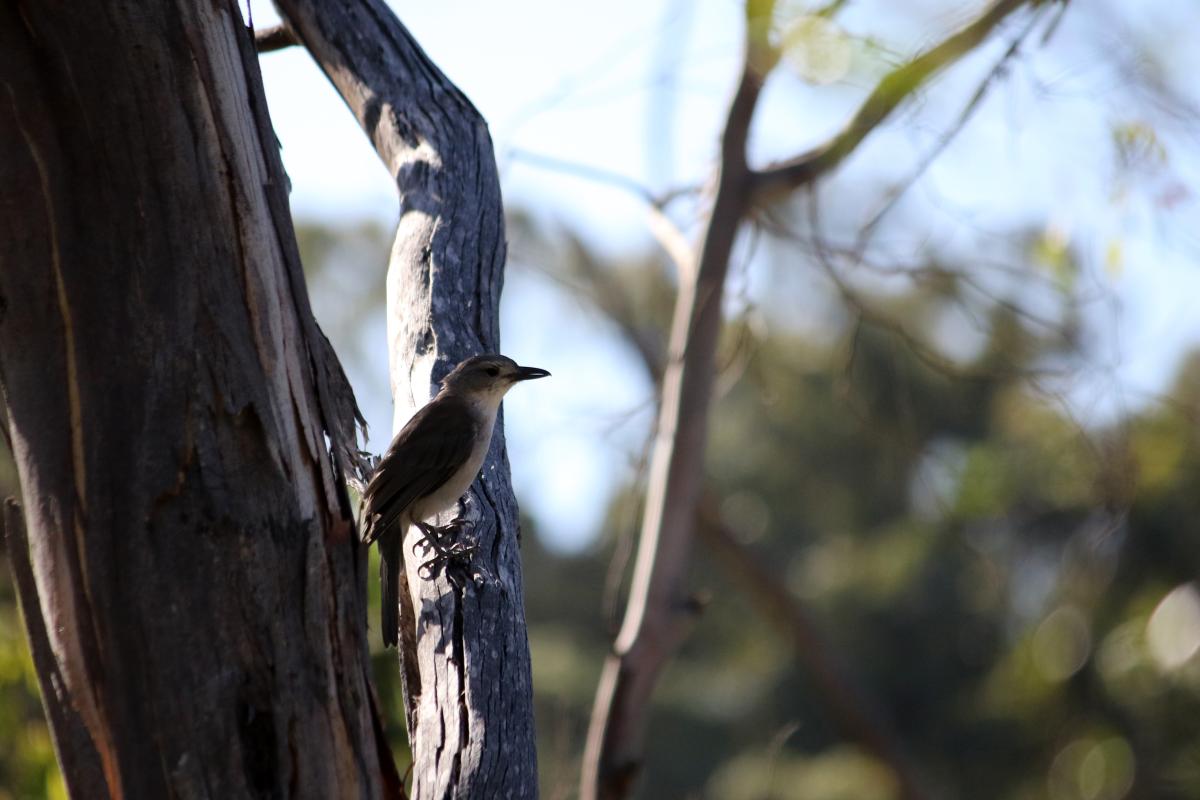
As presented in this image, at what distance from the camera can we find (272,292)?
284cm

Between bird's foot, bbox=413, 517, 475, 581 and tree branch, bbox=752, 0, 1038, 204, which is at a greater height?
tree branch, bbox=752, 0, 1038, 204

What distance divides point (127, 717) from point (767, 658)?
15320 mm

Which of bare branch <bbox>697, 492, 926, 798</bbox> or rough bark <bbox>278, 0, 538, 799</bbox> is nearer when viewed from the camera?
rough bark <bbox>278, 0, 538, 799</bbox>

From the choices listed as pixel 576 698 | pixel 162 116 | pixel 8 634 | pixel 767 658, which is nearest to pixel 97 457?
pixel 162 116

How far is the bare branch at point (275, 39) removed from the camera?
15.1 feet

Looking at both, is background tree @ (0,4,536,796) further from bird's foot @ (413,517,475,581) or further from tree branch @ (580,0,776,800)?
A: tree branch @ (580,0,776,800)

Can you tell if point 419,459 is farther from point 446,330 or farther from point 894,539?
point 894,539

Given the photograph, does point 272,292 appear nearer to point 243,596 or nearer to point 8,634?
point 243,596

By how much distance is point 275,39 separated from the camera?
4676 millimetres

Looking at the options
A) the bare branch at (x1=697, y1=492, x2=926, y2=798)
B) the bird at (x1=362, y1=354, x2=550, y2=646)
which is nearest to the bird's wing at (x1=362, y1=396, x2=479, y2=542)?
the bird at (x1=362, y1=354, x2=550, y2=646)

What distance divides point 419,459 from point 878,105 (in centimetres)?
332

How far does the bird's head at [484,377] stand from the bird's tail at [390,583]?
517mm

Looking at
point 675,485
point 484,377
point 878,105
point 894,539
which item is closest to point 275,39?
point 484,377

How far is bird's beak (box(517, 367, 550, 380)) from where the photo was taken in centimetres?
489
